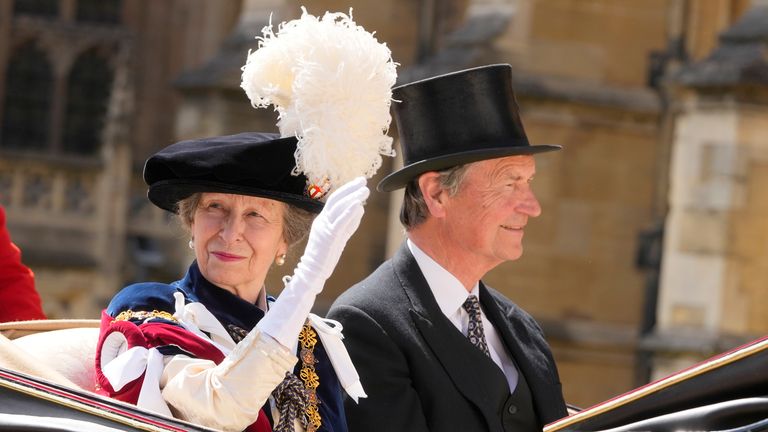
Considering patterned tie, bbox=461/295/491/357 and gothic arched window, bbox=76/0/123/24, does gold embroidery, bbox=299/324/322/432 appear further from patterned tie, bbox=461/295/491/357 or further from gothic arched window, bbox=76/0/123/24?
gothic arched window, bbox=76/0/123/24

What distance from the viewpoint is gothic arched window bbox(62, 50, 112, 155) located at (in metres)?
20.5

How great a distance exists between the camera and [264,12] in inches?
588

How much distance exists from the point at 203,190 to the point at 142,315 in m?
0.32

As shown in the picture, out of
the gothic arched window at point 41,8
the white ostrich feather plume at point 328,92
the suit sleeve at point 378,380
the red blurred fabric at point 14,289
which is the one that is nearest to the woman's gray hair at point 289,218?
the white ostrich feather plume at point 328,92

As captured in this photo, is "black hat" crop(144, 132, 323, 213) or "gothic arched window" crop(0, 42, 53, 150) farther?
"gothic arched window" crop(0, 42, 53, 150)

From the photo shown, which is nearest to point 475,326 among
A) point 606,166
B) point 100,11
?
point 606,166

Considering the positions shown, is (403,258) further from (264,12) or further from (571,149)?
(264,12)

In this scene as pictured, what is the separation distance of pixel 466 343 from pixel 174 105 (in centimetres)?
1668

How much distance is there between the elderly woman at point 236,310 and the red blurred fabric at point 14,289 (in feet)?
5.38

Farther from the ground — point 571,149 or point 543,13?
point 543,13

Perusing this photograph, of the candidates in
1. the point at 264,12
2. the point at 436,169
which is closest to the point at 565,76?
the point at 264,12


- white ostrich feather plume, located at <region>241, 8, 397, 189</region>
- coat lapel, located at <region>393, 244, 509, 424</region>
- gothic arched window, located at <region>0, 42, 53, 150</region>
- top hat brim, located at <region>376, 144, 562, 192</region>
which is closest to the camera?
white ostrich feather plume, located at <region>241, 8, 397, 189</region>

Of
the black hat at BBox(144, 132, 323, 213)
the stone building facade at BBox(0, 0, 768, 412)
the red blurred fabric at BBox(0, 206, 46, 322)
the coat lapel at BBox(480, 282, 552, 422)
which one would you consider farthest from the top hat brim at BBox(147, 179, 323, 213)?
the stone building facade at BBox(0, 0, 768, 412)

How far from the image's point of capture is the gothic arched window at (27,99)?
20.4 metres
